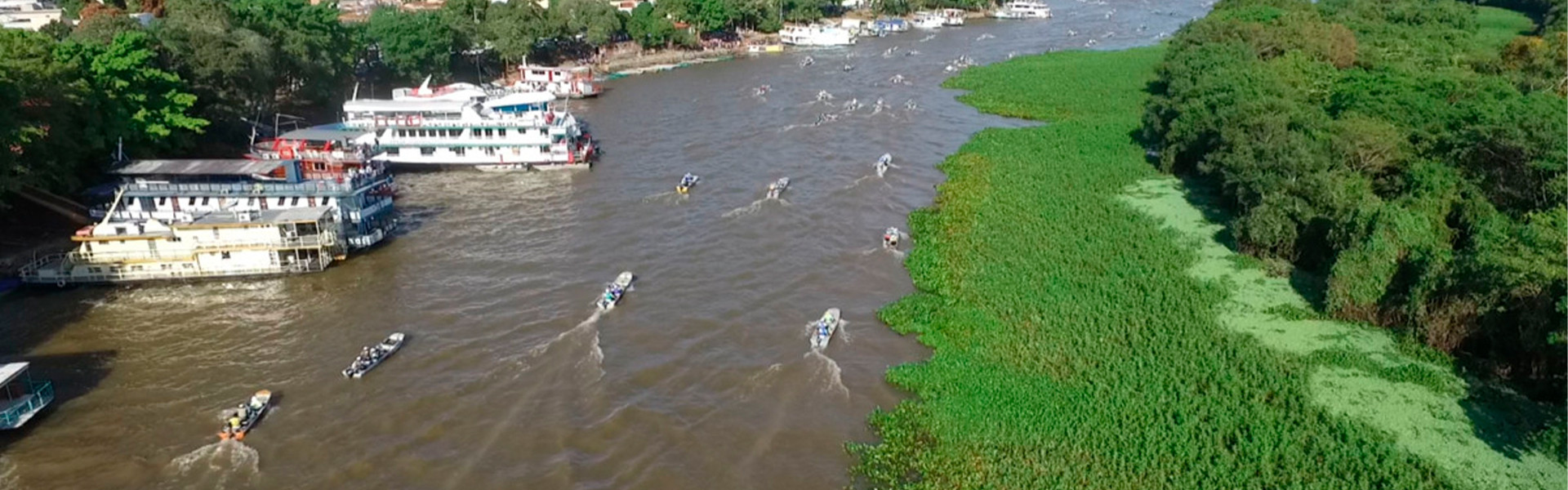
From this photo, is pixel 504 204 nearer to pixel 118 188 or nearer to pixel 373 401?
pixel 118 188

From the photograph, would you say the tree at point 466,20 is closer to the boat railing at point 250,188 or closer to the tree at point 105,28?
the tree at point 105,28

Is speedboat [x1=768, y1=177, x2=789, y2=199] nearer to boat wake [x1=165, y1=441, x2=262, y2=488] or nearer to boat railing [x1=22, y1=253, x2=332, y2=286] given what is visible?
boat railing [x1=22, y1=253, x2=332, y2=286]

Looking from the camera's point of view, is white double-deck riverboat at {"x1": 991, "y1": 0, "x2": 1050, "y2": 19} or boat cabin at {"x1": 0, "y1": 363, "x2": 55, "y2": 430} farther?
white double-deck riverboat at {"x1": 991, "y1": 0, "x2": 1050, "y2": 19}

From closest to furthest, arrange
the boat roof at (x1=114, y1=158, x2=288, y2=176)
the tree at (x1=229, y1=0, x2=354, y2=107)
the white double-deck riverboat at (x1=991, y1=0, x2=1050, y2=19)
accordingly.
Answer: the boat roof at (x1=114, y1=158, x2=288, y2=176), the tree at (x1=229, y1=0, x2=354, y2=107), the white double-deck riverboat at (x1=991, y1=0, x2=1050, y2=19)

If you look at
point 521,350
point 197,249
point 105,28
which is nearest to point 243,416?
point 521,350

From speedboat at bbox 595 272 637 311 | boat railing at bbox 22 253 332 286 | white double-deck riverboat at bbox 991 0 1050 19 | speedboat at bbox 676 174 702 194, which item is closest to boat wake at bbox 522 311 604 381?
speedboat at bbox 595 272 637 311

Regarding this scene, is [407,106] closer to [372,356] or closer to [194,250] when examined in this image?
[194,250]

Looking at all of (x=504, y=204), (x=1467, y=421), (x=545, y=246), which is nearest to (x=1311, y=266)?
(x=1467, y=421)
